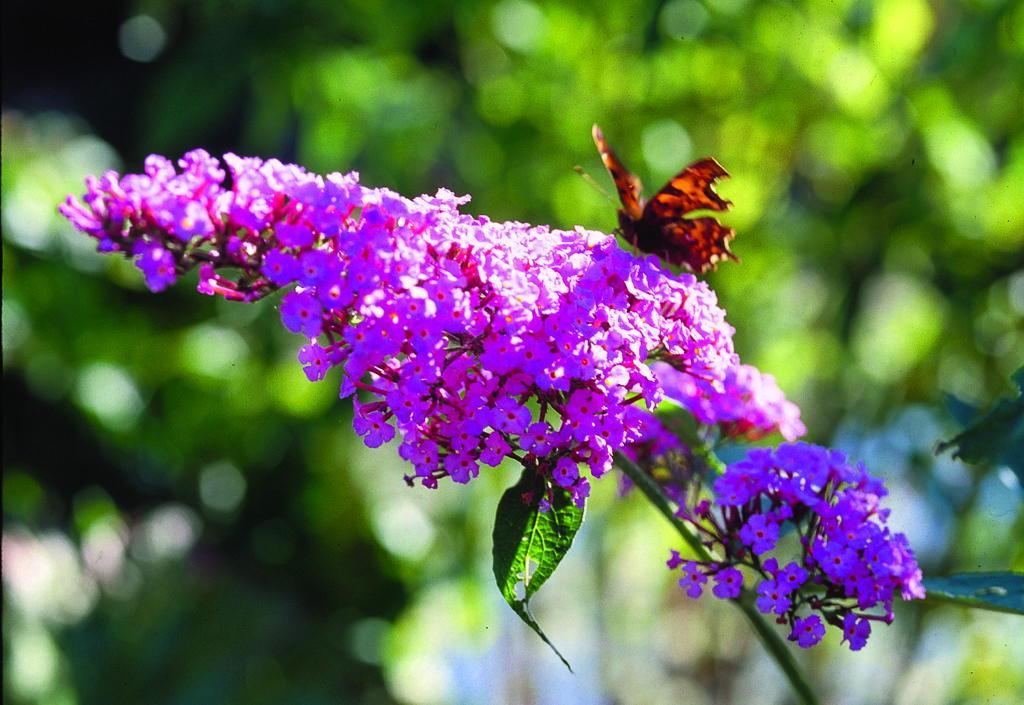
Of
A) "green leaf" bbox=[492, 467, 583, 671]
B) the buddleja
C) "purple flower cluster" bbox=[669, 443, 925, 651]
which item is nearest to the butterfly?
the buddleja

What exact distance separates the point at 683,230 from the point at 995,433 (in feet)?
1.67

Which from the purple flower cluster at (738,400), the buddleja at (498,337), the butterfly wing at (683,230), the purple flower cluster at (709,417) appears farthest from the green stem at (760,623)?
the butterfly wing at (683,230)

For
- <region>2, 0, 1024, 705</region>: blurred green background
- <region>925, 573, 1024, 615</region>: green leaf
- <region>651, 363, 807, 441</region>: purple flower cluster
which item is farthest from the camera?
<region>2, 0, 1024, 705</region>: blurred green background

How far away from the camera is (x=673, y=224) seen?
1.32 metres

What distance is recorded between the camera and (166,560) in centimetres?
303

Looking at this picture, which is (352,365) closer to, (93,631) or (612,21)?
(612,21)

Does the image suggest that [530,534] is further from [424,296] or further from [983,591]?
[983,591]

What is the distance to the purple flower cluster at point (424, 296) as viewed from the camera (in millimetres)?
913

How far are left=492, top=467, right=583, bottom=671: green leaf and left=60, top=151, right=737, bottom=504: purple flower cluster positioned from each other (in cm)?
3

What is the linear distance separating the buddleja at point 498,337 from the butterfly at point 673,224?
15cm

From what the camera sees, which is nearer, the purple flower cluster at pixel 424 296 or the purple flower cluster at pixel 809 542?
the purple flower cluster at pixel 424 296

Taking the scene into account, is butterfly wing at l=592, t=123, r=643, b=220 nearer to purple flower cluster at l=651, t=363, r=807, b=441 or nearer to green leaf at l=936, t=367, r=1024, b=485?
purple flower cluster at l=651, t=363, r=807, b=441

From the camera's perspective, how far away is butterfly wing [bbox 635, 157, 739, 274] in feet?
4.02

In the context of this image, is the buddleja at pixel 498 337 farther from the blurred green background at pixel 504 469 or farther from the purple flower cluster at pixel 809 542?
the blurred green background at pixel 504 469
